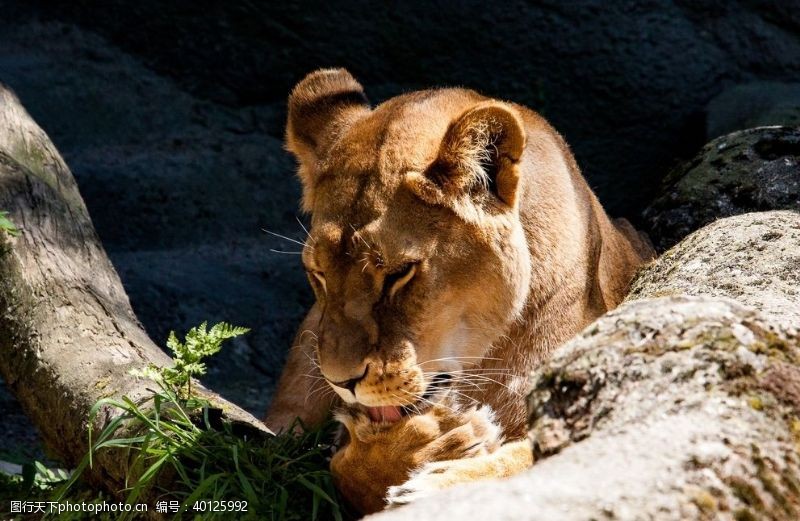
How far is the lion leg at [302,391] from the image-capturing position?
4.29 metres

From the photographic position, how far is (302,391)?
4.51 metres

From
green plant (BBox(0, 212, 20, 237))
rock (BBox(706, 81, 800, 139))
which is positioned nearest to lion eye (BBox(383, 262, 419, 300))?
green plant (BBox(0, 212, 20, 237))

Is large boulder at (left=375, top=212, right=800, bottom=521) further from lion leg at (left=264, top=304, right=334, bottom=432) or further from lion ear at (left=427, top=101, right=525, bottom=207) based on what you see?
lion leg at (left=264, top=304, right=334, bottom=432)

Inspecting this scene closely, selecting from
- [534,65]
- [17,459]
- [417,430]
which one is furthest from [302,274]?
[417,430]

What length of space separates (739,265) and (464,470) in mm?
1195

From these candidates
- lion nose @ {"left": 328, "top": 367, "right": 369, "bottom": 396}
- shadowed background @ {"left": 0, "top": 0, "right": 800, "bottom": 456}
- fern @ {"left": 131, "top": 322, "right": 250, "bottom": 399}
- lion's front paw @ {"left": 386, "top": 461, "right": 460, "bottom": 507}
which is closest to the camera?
lion's front paw @ {"left": 386, "top": 461, "right": 460, "bottom": 507}

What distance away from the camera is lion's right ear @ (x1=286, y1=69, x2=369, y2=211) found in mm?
4027

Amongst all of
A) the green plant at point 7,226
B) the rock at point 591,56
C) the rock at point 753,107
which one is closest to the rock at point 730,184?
the rock at point 753,107

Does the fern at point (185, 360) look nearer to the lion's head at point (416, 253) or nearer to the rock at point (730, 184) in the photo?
the lion's head at point (416, 253)

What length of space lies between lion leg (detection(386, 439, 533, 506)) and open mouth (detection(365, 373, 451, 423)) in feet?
0.69

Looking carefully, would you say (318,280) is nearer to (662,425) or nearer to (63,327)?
(63,327)

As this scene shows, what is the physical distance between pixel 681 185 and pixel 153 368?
2.96m

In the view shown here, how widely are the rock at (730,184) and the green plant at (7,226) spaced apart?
3.01 meters

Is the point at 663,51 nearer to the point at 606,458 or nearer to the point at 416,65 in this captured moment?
the point at 416,65
